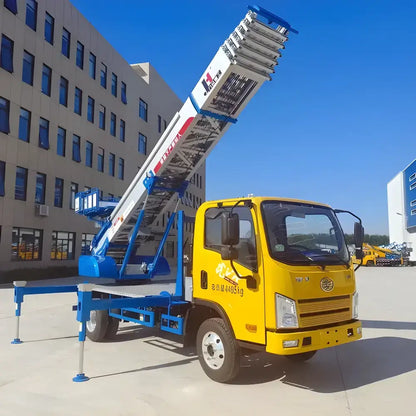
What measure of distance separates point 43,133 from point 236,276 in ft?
75.4

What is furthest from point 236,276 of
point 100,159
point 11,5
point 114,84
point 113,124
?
point 114,84

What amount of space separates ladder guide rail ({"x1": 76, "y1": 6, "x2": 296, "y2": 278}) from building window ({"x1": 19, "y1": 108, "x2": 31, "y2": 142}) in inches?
638

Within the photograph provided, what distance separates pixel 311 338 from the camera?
498cm

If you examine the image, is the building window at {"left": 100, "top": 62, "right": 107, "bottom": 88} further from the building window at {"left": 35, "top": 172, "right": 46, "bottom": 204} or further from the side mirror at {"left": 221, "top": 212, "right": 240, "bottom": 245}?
the side mirror at {"left": 221, "top": 212, "right": 240, "bottom": 245}

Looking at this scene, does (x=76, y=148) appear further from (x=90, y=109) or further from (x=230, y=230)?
(x=230, y=230)

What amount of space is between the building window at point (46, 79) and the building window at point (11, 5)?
358 centimetres

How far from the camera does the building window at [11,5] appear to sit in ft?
71.3

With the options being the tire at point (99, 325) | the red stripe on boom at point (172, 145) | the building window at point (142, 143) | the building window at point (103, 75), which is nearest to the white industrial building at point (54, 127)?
the building window at point (103, 75)

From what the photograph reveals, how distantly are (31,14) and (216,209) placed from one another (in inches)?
922

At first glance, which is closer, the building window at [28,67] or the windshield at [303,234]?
the windshield at [303,234]

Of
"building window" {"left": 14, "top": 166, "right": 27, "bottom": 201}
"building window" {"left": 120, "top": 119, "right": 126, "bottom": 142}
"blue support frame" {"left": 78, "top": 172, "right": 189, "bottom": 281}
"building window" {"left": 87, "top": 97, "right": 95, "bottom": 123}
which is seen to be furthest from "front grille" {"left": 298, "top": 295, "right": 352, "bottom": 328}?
"building window" {"left": 120, "top": 119, "right": 126, "bottom": 142}

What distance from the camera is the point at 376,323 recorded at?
1034 centimetres

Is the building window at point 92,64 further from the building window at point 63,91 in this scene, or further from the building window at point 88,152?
the building window at point 88,152

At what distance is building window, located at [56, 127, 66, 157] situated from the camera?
26.6m
